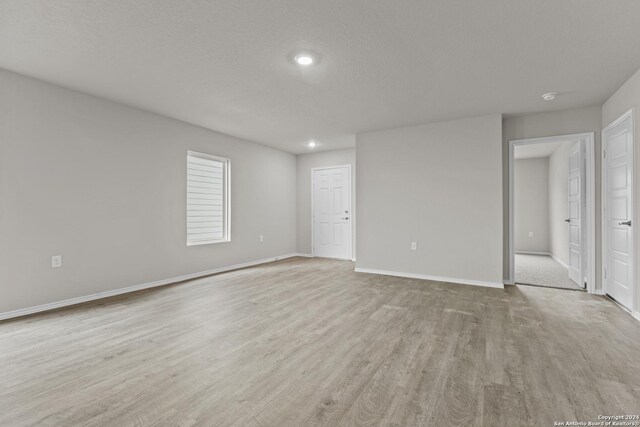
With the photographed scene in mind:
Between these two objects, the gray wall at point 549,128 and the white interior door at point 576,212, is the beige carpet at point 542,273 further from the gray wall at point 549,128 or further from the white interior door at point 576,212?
the gray wall at point 549,128

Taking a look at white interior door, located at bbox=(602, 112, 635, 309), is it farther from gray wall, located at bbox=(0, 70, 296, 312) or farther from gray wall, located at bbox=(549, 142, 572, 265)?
gray wall, located at bbox=(0, 70, 296, 312)

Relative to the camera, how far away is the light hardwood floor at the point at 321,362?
5.29 feet

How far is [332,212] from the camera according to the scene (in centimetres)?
698

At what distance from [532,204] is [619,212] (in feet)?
16.2

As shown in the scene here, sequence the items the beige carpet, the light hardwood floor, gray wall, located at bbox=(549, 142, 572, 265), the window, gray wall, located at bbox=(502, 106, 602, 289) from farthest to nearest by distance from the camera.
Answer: gray wall, located at bbox=(549, 142, 572, 265) < the window < the beige carpet < gray wall, located at bbox=(502, 106, 602, 289) < the light hardwood floor

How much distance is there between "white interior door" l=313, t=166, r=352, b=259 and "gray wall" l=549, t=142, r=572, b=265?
4.19 m

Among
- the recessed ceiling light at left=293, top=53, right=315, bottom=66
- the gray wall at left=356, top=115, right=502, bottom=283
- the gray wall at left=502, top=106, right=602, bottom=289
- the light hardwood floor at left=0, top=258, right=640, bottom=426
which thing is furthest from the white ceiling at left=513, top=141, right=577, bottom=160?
the recessed ceiling light at left=293, top=53, right=315, bottom=66

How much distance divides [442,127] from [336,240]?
337cm

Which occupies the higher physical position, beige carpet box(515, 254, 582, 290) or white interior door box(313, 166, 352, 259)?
white interior door box(313, 166, 352, 259)

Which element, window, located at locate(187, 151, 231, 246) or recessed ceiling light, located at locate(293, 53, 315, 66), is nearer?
recessed ceiling light, located at locate(293, 53, 315, 66)

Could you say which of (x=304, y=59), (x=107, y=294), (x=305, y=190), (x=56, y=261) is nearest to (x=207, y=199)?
(x=107, y=294)

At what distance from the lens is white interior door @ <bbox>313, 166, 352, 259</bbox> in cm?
680

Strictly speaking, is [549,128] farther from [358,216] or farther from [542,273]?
[358,216]

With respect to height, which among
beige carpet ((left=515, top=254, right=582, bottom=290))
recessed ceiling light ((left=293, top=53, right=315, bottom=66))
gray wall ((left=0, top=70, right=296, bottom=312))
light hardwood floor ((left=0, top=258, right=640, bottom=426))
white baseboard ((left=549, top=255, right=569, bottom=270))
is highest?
recessed ceiling light ((left=293, top=53, right=315, bottom=66))
